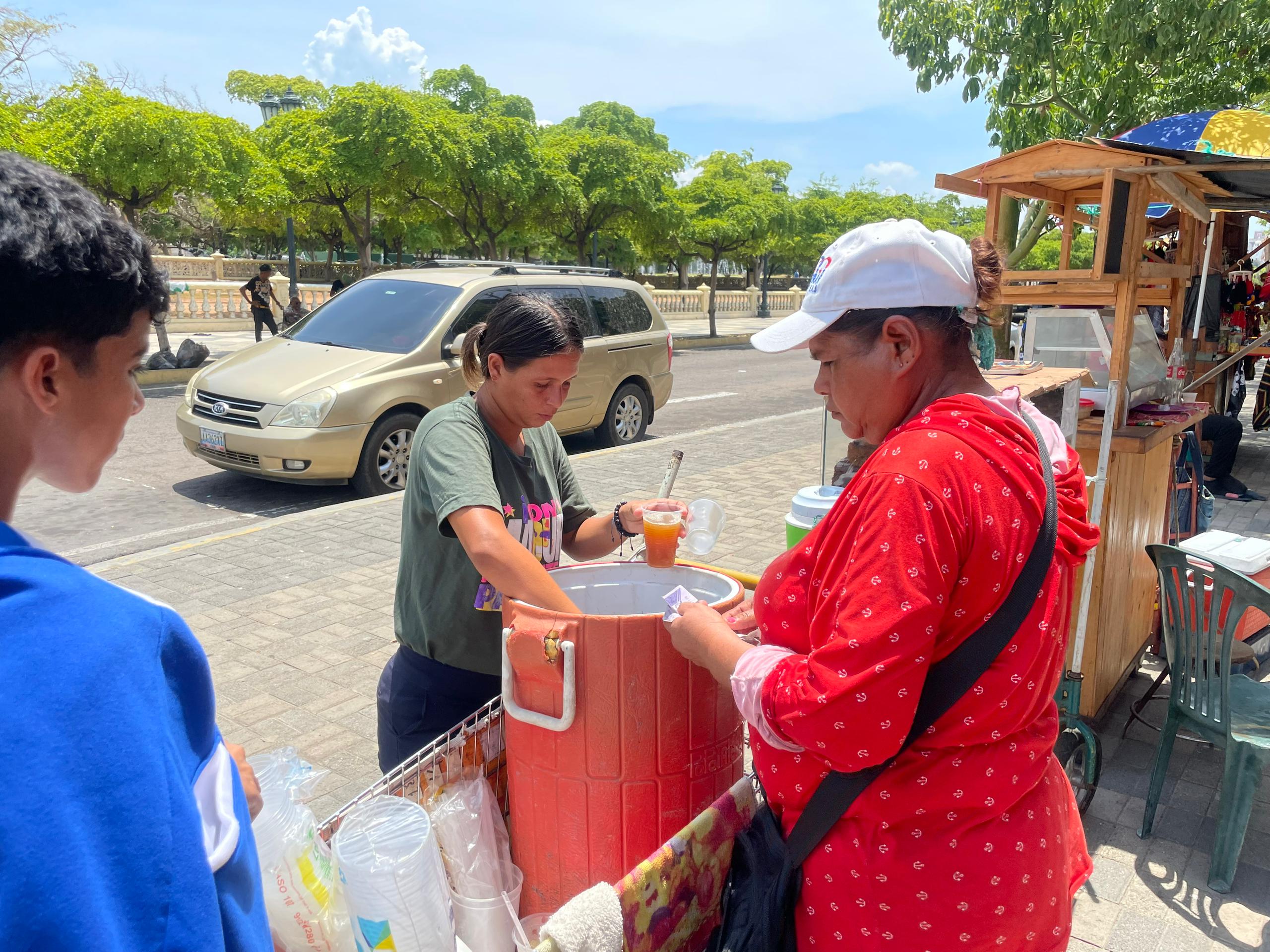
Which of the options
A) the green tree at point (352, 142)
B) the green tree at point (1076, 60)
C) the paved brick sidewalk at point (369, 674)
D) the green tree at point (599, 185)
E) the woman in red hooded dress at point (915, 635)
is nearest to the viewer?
the woman in red hooded dress at point (915, 635)

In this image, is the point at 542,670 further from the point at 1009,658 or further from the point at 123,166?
the point at 123,166

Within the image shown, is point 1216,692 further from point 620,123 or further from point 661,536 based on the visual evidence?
point 620,123

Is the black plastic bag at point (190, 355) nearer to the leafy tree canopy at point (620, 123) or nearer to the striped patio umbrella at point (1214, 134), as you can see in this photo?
the striped patio umbrella at point (1214, 134)

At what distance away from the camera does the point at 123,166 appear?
12516 mm

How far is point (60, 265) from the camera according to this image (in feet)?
2.84

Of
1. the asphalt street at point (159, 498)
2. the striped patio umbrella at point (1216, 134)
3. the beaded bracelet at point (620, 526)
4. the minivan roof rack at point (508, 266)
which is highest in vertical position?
the striped patio umbrella at point (1216, 134)

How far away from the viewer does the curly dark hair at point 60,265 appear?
2.76ft

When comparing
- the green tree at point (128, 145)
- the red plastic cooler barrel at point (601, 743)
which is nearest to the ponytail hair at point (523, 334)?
the red plastic cooler barrel at point (601, 743)

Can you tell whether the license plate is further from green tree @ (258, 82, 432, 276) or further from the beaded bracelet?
green tree @ (258, 82, 432, 276)

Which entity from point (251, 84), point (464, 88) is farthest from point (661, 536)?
point (251, 84)

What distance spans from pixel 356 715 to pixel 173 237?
45630 millimetres

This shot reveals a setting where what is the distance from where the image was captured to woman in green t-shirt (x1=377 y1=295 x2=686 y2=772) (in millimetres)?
2080

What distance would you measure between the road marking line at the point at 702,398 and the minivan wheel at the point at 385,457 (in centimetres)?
651

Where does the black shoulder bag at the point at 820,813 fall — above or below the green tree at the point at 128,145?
below
